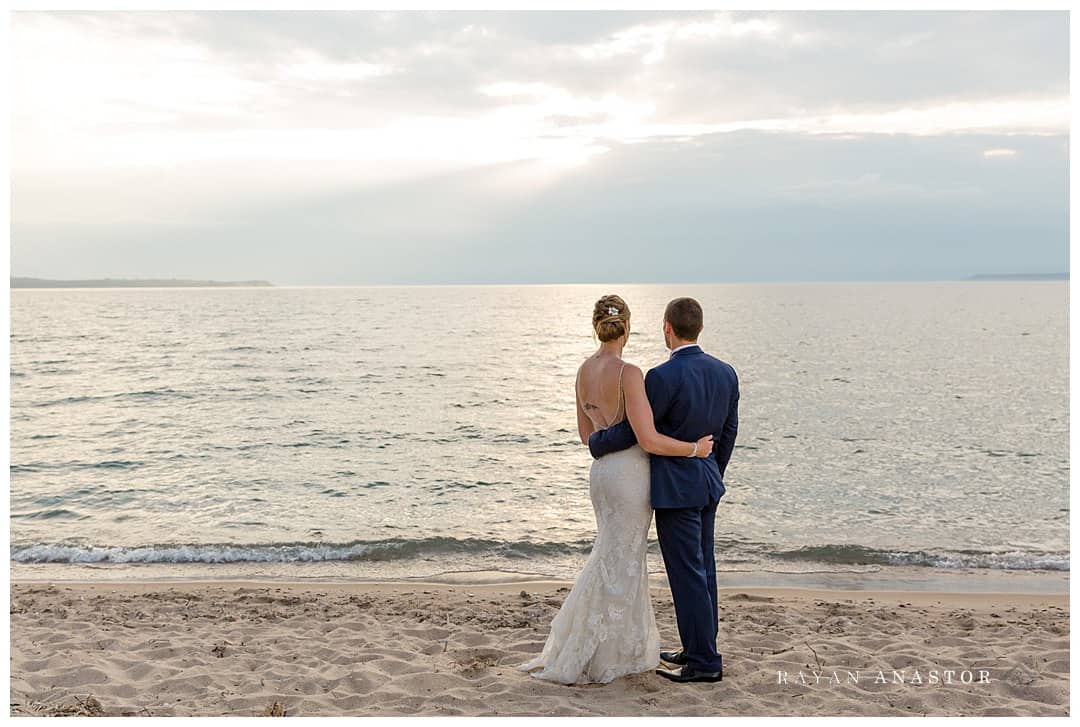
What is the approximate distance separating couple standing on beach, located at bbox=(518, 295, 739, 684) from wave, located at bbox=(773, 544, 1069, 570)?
5918 millimetres

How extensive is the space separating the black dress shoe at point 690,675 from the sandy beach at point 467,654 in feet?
0.19

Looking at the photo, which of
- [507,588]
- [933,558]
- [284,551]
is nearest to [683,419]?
[507,588]

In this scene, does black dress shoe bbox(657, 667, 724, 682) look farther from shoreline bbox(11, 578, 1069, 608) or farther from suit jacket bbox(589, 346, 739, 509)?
shoreline bbox(11, 578, 1069, 608)

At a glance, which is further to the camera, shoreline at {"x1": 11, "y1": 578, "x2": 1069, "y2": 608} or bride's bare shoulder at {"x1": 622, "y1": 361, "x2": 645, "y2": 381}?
shoreline at {"x1": 11, "y1": 578, "x2": 1069, "y2": 608}

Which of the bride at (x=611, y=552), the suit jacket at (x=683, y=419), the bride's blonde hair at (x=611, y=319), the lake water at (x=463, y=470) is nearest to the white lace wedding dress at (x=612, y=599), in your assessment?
the bride at (x=611, y=552)

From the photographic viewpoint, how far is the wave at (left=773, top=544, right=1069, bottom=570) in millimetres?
10586

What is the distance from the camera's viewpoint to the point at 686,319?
522 cm

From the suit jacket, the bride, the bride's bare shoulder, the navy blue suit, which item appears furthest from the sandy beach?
the bride's bare shoulder

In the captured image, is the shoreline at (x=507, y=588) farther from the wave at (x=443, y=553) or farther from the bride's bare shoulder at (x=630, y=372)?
the bride's bare shoulder at (x=630, y=372)

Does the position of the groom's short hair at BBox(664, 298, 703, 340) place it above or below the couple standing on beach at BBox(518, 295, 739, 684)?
above

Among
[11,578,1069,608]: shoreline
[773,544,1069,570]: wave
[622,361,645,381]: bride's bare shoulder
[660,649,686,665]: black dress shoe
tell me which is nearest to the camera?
[622,361,645,381]: bride's bare shoulder

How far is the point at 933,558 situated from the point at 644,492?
288 inches

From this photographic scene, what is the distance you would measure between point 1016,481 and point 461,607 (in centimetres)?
1259

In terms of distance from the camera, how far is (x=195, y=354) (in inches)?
1861
